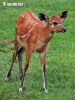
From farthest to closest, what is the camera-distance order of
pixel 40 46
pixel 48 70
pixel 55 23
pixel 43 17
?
pixel 48 70 → pixel 40 46 → pixel 43 17 → pixel 55 23

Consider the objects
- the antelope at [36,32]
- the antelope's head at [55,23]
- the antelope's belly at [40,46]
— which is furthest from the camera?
the antelope's belly at [40,46]

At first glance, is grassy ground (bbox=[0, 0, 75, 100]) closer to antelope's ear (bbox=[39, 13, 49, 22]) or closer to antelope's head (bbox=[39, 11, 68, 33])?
antelope's head (bbox=[39, 11, 68, 33])

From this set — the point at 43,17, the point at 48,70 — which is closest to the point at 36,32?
the point at 43,17

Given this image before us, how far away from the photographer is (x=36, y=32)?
9305 millimetres

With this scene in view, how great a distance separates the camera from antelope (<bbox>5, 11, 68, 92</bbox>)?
8875 millimetres

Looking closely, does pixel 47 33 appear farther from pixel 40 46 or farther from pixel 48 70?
pixel 48 70

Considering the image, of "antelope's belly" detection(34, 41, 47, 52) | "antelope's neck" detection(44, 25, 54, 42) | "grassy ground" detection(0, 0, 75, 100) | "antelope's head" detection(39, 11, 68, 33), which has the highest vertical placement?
"antelope's head" detection(39, 11, 68, 33)

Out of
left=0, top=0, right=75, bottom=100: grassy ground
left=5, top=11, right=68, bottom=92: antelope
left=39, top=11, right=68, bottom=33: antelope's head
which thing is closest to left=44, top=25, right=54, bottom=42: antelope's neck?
left=5, top=11, right=68, bottom=92: antelope

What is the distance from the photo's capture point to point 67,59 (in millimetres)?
12312

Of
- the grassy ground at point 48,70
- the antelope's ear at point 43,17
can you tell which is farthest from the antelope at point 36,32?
the grassy ground at point 48,70

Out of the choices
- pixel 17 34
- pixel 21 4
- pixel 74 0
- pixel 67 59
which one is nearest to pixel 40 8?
pixel 21 4

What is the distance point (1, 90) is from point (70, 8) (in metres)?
10.8

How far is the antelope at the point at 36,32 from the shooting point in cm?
888

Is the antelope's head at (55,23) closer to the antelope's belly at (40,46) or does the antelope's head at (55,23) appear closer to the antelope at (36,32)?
the antelope at (36,32)
